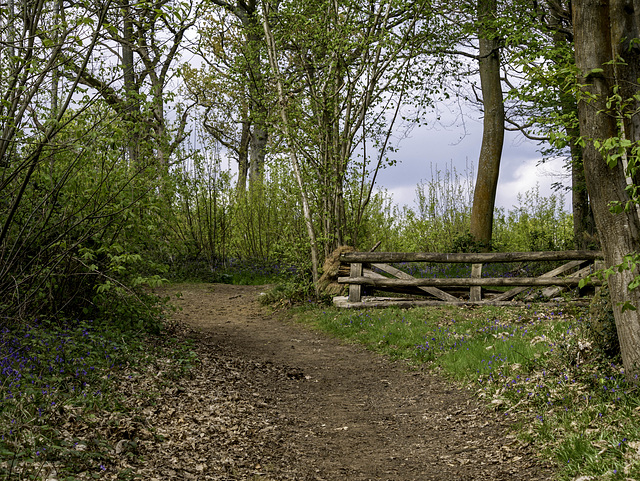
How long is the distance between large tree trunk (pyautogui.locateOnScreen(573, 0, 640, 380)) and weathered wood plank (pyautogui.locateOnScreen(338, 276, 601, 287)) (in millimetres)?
5882

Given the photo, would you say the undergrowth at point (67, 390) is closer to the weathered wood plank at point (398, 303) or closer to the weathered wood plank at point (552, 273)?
the weathered wood plank at point (398, 303)

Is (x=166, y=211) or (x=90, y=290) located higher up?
(x=166, y=211)

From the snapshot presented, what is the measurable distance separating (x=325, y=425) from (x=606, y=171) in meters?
3.90

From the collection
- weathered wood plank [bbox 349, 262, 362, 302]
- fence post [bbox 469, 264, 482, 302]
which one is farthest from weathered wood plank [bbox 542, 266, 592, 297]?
weathered wood plank [bbox 349, 262, 362, 302]

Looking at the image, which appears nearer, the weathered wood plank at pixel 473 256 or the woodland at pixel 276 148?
the woodland at pixel 276 148

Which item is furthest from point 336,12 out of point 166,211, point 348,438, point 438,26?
Answer: point 348,438

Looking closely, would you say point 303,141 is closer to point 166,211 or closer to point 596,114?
point 166,211

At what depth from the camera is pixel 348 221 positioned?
13.2 meters

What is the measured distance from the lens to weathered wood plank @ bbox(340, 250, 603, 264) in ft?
36.1

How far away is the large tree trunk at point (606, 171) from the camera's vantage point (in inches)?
197

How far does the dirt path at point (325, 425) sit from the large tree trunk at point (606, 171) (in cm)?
158

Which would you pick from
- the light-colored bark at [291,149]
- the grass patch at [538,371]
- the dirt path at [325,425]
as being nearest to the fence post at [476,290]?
the grass patch at [538,371]

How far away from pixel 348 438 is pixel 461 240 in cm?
1098

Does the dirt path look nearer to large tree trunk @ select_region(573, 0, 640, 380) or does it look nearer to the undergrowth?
the undergrowth
